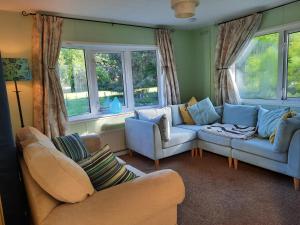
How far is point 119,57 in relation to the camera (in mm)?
4016

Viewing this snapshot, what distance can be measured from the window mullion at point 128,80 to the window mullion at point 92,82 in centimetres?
60

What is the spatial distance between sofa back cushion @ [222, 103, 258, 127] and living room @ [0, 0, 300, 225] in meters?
0.02

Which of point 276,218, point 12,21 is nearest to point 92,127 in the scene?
point 12,21

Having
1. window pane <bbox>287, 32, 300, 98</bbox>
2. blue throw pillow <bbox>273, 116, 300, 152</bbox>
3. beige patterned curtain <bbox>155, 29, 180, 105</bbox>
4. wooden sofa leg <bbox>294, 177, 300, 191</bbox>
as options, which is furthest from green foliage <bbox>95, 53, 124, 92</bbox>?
wooden sofa leg <bbox>294, 177, 300, 191</bbox>

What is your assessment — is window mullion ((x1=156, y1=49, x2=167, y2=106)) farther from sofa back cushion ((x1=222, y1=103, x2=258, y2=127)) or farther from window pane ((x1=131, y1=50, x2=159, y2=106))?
sofa back cushion ((x1=222, y1=103, x2=258, y2=127))

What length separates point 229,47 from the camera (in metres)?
3.98

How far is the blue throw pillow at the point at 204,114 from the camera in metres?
3.96

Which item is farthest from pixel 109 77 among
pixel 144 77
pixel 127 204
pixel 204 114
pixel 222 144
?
pixel 127 204

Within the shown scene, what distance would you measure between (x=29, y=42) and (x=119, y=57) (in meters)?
1.47

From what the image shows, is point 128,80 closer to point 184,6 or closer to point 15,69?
point 15,69

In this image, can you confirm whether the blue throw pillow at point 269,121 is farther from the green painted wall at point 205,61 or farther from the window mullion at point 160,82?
the window mullion at point 160,82

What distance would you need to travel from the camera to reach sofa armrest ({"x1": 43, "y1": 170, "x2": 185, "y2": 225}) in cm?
122

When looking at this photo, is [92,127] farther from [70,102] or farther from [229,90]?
[229,90]

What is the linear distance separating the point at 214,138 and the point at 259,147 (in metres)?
0.72
